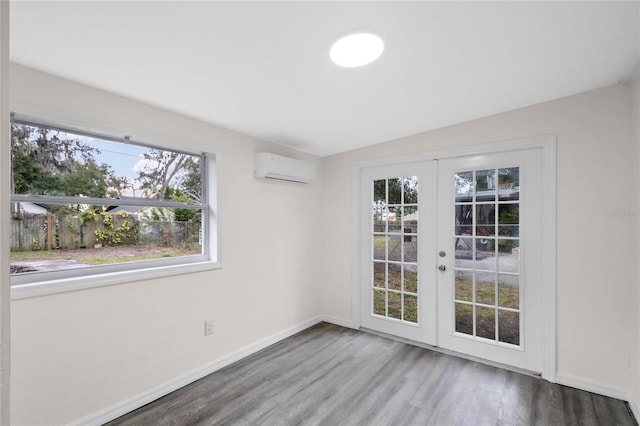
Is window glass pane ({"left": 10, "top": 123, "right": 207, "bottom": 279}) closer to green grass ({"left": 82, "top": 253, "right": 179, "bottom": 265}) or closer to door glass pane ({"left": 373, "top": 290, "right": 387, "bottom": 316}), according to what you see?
green grass ({"left": 82, "top": 253, "right": 179, "bottom": 265})

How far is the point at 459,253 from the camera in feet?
9.52

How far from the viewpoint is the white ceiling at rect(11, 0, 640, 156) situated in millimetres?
1348

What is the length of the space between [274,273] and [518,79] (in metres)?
2.66

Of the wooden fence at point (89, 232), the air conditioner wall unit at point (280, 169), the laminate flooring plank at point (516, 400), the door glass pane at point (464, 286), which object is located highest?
the air conditioner wall unit at point (280, 169)

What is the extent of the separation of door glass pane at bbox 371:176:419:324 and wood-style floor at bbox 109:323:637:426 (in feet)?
1.91

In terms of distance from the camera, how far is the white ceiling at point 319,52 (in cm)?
135

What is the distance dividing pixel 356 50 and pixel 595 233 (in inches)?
88.8

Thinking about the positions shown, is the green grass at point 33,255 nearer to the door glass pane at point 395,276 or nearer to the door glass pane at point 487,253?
the door glass pane at point 395,276

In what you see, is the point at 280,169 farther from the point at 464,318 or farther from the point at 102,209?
the point at 464,318

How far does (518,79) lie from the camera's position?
2082mm

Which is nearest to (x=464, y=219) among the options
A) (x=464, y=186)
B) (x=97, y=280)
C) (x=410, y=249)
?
(x=464, y=186)

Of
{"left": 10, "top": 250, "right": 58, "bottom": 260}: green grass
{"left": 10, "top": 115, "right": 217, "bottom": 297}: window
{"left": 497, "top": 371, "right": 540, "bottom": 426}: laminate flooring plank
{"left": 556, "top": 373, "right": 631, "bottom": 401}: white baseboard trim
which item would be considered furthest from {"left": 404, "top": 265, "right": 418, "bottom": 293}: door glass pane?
{"left": 10, "top": 250, "right": 58, "bottom": 260}: green grass

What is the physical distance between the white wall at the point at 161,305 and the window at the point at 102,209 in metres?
0.13

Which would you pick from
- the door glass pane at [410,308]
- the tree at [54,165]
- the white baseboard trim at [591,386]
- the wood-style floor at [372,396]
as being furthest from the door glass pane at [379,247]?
the tree at [54,165]
